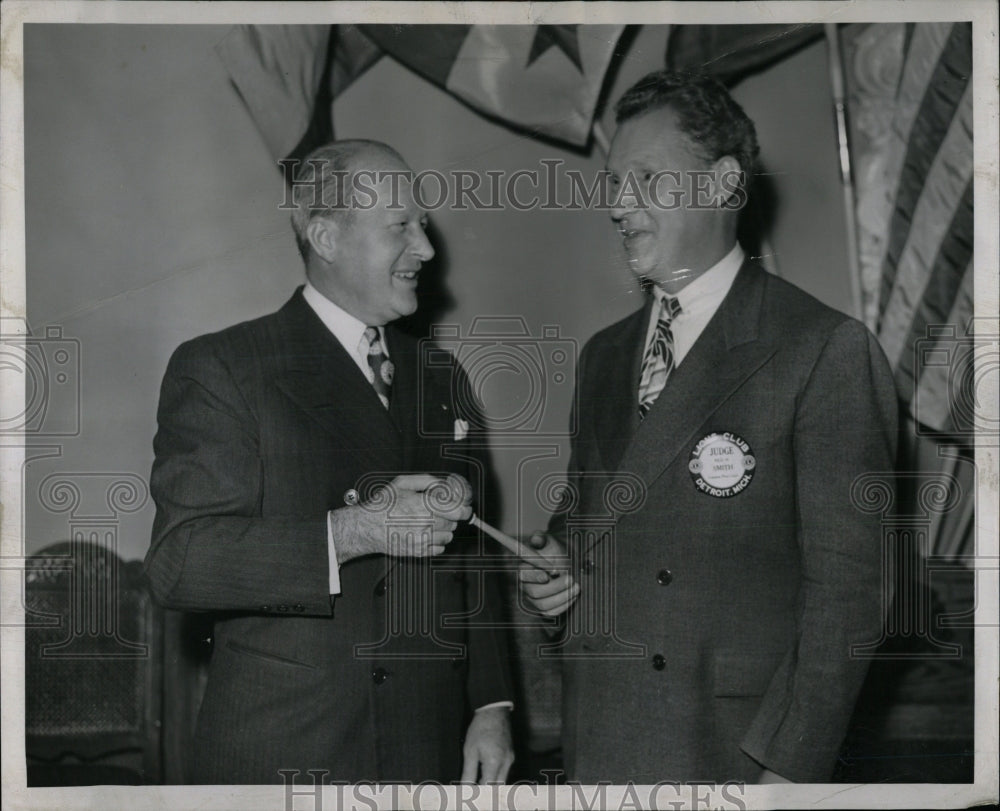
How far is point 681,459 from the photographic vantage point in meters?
1.71

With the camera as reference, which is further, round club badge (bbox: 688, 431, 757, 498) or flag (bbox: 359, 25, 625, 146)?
flag (bbox: 359, 25, 625, 146)

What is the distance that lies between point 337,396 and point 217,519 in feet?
0.92

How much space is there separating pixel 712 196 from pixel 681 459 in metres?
0.46

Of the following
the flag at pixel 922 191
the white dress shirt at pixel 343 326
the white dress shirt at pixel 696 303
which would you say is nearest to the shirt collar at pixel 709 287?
the white dress shirt at pixel 696 303

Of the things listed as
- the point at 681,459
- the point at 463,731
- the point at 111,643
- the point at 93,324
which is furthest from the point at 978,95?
the point at 111,643

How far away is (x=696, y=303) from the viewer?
176 cm

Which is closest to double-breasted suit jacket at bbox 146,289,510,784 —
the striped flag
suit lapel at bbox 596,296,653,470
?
suit lapel at bbox 596,296,653,470

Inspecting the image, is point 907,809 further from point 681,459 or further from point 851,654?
point 681,459

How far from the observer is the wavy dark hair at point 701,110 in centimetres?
178

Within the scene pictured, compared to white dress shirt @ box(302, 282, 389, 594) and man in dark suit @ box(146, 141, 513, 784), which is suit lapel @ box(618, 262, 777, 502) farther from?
white dress shirt @ box(302, 282, 389, 594)

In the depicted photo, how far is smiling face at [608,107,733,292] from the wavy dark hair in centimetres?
2

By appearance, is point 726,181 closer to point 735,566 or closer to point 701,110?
point 701,110

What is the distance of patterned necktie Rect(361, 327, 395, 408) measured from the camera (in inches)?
68.7

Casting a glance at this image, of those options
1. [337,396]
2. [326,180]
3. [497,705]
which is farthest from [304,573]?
[326,180]
